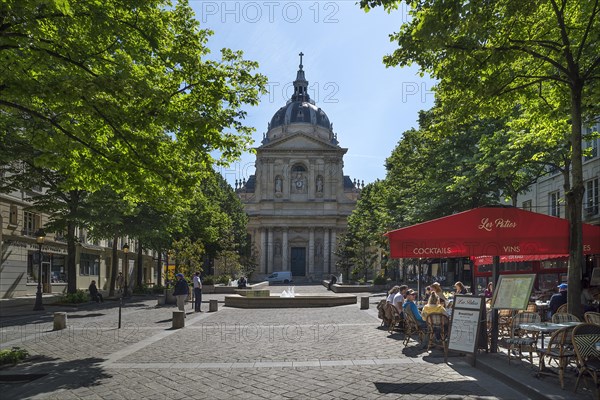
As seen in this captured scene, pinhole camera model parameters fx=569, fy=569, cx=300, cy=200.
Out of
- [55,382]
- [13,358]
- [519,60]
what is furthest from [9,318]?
[519,60]

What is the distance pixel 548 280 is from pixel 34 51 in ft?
79.4

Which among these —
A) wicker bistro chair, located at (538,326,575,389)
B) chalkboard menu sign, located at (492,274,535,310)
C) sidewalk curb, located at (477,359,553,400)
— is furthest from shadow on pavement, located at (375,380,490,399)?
chalkboard menu sign, located at (492,274,535,310)

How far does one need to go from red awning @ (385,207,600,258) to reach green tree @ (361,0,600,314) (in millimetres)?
390

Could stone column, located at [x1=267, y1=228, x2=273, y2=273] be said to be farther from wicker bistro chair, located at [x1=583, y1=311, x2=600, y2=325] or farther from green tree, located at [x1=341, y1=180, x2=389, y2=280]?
wicker bistro chair, located at [x1=583, y1=311, x2=600, y2=325]

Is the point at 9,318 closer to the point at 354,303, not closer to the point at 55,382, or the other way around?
the point at 55,382

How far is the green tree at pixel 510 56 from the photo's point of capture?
10203 mm

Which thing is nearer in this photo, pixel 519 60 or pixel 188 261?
pixel 519 60

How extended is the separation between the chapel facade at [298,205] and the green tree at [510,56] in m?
72.9

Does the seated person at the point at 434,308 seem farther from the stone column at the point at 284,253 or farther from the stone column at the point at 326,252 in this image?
the stone column at the point at 284,253

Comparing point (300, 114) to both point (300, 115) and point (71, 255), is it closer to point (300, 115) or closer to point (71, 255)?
point (300, 115)

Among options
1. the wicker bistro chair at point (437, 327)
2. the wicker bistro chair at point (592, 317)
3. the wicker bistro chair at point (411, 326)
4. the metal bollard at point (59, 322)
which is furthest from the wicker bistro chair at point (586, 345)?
the metal bollard at point (59, 322)

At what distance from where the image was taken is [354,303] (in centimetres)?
2973

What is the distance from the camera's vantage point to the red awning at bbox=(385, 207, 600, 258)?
35.0ft

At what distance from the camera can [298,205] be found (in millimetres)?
87688
